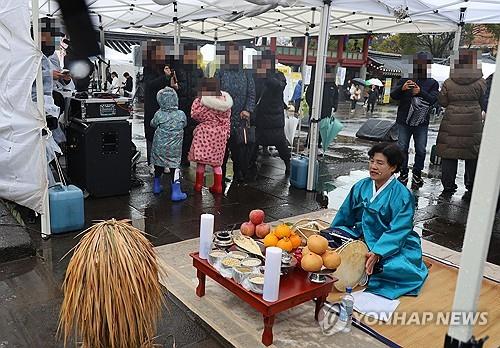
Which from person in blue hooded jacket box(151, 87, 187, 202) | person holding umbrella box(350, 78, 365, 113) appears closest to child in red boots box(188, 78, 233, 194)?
person in blue hooded jacket box(151, 87, 187, 202)

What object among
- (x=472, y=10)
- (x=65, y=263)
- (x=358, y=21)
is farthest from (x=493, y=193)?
(x=358, y=21)

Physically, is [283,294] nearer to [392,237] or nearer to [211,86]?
[392,237]

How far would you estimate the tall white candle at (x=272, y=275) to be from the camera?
253 cm

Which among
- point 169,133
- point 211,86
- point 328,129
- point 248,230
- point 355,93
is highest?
point 211,86

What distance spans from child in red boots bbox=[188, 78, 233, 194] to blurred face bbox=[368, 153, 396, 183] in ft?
8.73

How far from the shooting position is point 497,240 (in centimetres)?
502

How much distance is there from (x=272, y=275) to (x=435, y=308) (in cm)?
150

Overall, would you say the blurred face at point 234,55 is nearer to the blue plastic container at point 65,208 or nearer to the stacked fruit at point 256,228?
the blue plastic container at point 65,208

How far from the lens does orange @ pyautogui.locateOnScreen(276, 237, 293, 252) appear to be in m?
3.06

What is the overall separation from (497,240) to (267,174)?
3.50 metres

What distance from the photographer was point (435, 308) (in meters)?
3.29

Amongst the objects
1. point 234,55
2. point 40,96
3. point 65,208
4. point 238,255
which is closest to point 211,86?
point 234,55

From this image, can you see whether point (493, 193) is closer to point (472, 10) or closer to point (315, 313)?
point (315, 313)

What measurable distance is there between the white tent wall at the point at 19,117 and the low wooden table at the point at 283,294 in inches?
79.7
